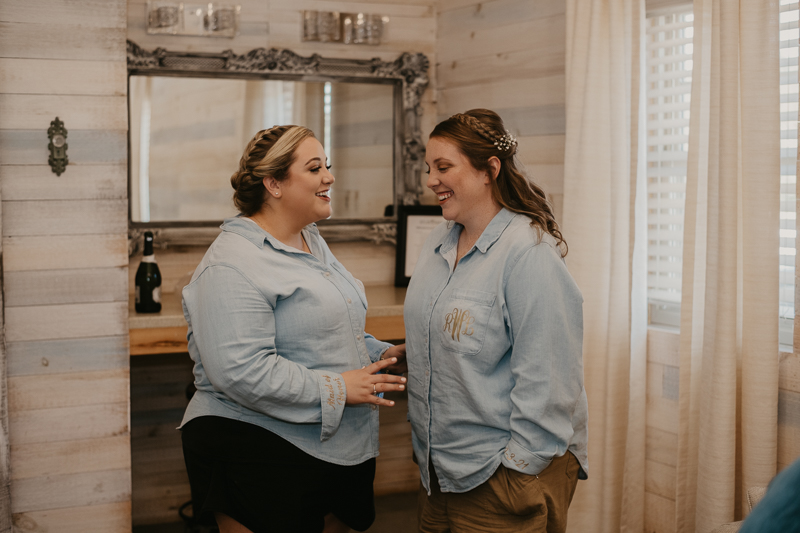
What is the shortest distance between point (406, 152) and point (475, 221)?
1.73 meters

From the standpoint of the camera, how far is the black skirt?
1.60m

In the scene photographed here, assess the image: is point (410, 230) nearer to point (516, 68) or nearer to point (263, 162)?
point (516, 68)

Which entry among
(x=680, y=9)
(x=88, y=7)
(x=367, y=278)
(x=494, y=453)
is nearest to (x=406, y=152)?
(x=367, y=278)

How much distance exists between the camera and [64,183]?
205 centimetres

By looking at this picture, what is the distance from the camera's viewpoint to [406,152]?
3230 millimetres

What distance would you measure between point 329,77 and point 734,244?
194cm

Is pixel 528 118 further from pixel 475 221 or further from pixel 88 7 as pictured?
pixel 88 7

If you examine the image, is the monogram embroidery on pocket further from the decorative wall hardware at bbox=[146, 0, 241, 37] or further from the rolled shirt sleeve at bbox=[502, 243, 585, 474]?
the decorative wall hardware at bbox=[146, 0, 241, 37]

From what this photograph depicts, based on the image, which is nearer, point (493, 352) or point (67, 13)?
point (493, 352)

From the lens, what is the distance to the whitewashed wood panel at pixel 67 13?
1969mm

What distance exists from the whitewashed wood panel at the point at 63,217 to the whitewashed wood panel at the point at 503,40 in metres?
1.73

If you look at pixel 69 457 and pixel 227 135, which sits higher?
pixel 227 135

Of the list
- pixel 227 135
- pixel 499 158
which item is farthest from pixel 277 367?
pixel 227 135

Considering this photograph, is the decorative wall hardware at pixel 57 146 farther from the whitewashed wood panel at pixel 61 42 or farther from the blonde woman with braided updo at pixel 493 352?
the blonde woman with braided updo at pixel 493 352
